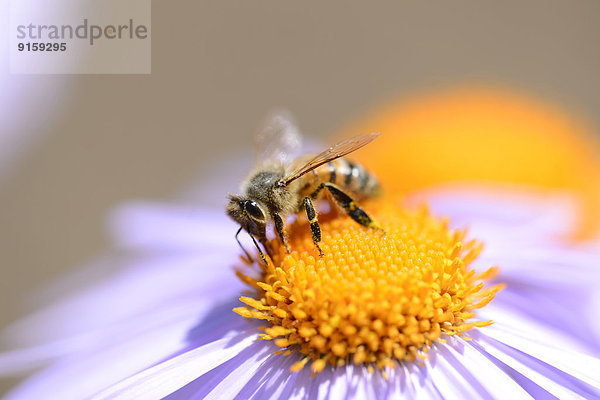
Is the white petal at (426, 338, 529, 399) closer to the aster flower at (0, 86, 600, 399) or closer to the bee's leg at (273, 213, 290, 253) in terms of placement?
the aster flower at (0, 86, 600, 399)

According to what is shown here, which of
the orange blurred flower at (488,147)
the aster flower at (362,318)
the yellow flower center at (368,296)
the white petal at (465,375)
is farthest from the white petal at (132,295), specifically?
the orange blurred flower at (488,147)

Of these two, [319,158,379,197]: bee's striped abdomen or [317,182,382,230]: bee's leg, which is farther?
[319,158,379,197]: bee's striped abdomen

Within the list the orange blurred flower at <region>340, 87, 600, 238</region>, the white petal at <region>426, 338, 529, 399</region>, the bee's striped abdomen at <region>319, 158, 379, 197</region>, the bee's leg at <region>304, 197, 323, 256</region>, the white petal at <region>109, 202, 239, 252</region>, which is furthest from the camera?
the orange blurred flower at <region>340, 87, 600, 238</region>

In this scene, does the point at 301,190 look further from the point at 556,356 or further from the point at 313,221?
the point at 556,356

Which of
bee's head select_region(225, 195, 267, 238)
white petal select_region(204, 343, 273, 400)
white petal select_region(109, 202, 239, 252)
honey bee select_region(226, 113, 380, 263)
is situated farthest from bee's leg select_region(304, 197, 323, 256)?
white petal select_region(109, 202, 239, 252)

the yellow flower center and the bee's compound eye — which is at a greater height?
the bee's compound eye

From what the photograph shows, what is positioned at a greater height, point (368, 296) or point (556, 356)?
point (368, 296)

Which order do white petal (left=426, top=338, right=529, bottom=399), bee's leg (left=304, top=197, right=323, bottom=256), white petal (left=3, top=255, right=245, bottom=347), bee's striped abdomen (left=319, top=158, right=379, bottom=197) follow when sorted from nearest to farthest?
white petal (left=426, top=338, right=529, bottom=399)
bee's leg (left=304, top=197, right=323, bottom=256)
bee's striped abdomen (left=319, top=158, right=379, bottom=197)
white petal (left=3, top=255, right=245, bottom=347)

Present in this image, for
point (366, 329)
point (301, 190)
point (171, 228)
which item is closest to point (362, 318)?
point (366, 329)

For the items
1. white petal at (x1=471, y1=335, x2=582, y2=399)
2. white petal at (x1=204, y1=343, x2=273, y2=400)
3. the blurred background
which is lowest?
white petal at (x1=471, y1=335, x2=582, y2=399)

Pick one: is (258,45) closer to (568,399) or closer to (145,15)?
(145,15)
